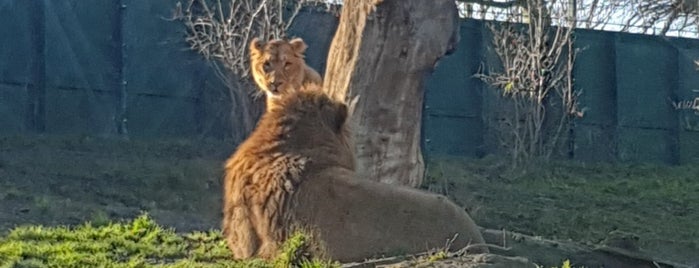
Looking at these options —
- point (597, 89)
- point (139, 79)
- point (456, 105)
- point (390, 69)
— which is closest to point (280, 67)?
point (390, 69)

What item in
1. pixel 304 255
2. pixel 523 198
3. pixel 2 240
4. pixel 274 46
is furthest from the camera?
pixel 523 198

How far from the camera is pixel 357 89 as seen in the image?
27.3 feet

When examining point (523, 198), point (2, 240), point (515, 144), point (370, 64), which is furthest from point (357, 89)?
point (515, 144)

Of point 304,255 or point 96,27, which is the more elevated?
point 96,27

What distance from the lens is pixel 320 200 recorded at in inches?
240

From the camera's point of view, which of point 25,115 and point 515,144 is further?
point 515,144

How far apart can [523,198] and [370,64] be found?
21.0 feet

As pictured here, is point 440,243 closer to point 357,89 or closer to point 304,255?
point 304,255

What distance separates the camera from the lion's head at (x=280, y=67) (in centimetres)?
1062

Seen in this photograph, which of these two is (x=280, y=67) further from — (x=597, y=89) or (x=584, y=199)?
(x=597, y=89)

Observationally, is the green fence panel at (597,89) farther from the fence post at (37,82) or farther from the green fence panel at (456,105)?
the fence post at (37,82)

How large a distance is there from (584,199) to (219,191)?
410 centimetres

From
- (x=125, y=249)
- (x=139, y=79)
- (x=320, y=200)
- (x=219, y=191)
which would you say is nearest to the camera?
(x=320, y=200)

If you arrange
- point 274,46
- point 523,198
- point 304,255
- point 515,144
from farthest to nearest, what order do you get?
point 515,144, point 523,198, point 274,46, point 304,255
